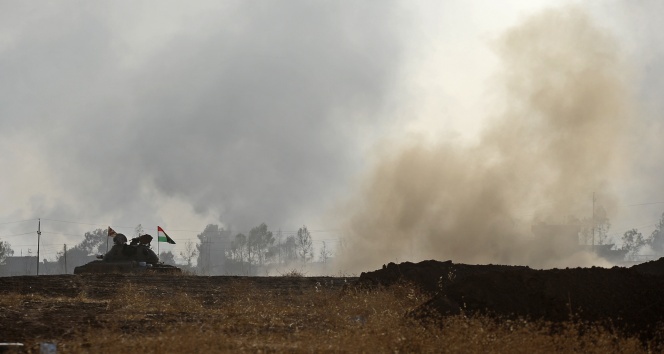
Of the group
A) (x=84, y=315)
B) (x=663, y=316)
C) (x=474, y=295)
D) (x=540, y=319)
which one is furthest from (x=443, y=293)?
(x=84, y=315)

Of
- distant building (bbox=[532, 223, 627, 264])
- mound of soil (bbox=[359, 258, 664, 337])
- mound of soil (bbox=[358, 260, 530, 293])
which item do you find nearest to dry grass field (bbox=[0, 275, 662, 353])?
mound of soil (bbox=[359, 258, 664, 337])

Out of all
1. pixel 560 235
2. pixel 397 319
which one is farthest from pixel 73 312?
pixel 560 235

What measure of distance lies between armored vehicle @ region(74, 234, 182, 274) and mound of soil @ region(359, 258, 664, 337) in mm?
35903

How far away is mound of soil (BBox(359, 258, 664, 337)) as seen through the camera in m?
17.0

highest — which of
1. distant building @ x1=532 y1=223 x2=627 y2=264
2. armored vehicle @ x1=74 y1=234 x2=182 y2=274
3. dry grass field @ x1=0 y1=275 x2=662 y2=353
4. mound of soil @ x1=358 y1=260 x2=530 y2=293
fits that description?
distant building @ x1=532 y1=223 x2=627 y2=264

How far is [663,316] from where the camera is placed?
54.8 feet

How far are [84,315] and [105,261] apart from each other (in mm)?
36978

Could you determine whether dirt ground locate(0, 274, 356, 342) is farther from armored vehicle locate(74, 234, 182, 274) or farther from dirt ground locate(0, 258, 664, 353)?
armored vehicle locate(74, 234, 182, 274)

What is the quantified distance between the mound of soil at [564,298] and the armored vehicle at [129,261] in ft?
118

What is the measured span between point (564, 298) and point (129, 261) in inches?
1588

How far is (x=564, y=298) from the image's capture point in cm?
1791

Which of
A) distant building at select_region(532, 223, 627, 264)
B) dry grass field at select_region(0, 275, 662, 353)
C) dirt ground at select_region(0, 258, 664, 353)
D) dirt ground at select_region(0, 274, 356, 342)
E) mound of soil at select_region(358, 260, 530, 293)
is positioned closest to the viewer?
dry grass field at select_region(0, 275, 662, 353)

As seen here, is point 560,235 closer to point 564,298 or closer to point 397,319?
point 564,298

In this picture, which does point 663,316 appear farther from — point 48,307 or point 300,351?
point 48,307
